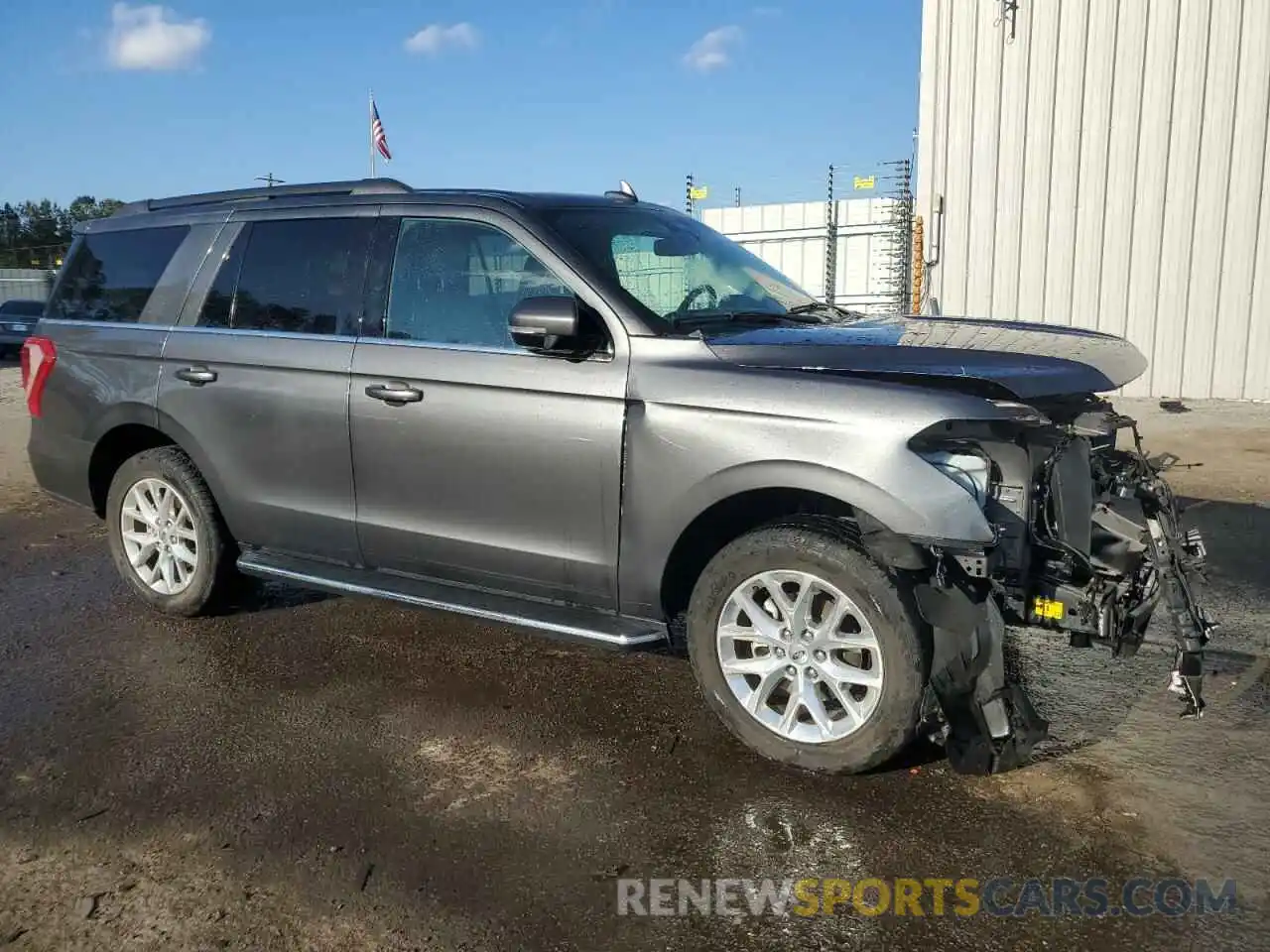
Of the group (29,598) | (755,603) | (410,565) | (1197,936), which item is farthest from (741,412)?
(29,598)

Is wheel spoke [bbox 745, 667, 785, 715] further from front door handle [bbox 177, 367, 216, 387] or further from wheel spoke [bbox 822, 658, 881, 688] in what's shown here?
front door handle [bbox 177, 367, 216, 387]

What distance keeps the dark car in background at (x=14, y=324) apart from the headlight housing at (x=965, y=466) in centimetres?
→ 2647

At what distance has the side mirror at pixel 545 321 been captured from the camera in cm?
351

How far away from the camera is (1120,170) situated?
12359mm

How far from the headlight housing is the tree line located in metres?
55.9

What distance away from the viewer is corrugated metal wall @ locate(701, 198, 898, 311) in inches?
701

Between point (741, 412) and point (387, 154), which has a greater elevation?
point (387, 154)

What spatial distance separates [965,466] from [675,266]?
5.39 feet

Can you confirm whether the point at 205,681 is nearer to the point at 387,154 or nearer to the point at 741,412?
the point at 741,412

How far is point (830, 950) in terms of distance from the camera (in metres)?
2.49

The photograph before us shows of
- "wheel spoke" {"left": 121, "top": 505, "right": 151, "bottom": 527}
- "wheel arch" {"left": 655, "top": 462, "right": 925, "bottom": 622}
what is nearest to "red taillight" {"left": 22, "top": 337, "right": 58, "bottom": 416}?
"wheel spoke" {"left": 121, "top": 505, "right": 151, "bottom": 527}

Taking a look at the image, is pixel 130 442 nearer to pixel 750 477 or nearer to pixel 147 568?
pixel 147 568

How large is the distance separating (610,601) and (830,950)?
1550 mm

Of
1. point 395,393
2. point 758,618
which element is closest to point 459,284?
point 395,393
